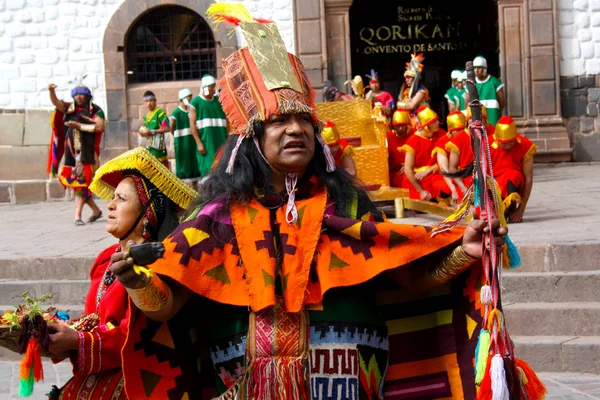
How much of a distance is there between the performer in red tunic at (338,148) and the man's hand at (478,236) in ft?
19.9

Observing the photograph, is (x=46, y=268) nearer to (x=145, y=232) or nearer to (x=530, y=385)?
(x=145, y=232)

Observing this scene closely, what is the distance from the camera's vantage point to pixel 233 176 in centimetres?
370

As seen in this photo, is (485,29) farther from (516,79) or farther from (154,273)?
(154,273)

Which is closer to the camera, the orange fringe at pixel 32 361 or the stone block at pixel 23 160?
the orange fringe at pixel 32 361

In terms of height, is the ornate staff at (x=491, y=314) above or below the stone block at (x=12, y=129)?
below

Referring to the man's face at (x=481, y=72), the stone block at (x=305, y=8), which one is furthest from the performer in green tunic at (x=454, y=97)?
the stone block at (x=305, y=8)

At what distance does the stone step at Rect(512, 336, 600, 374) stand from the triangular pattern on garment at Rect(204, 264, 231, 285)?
3481 millimetres

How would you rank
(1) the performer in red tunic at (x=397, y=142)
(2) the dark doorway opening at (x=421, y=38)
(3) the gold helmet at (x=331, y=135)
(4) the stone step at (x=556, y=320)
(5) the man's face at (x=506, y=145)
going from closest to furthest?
(4) the stone step at (x=556, y=320)
(5) the man's face at (x=506, y=145)
(3) the gold helmet at (x=331, y=135)
(1) the performer in red tunic at (x=397, y=142)
(2) the dark doorway opening at (x=421, y=38)

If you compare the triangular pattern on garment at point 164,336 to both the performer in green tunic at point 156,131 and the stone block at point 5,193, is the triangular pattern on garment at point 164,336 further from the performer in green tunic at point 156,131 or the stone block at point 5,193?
the stone block at point 5,193

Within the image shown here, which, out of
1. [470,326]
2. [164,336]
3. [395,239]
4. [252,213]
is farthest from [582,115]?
[164,336]

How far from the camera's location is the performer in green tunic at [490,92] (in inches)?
591

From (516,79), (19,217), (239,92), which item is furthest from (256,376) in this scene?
(516,79)

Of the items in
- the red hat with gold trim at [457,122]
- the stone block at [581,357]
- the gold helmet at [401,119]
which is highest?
the gold helmet at [401,119]

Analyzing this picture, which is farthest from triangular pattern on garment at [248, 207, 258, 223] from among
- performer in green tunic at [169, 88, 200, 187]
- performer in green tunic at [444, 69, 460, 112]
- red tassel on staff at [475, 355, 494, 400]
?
performer in green tunic at [444, 69, 460, 112]
